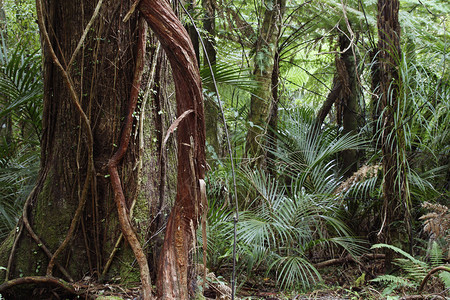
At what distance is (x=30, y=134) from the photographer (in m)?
4.31

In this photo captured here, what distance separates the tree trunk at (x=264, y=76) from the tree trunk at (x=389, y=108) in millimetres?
1389

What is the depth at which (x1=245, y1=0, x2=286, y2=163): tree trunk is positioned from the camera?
4191mm

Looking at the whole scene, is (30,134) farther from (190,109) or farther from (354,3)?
(354,3)

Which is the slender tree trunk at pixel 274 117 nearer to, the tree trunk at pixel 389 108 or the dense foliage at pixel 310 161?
the dense foliage at pixel 310 161

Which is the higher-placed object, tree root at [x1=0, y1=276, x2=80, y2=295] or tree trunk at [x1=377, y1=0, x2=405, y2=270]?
tree trunk at [x1=377, y1=0, x2=405, y2=270]

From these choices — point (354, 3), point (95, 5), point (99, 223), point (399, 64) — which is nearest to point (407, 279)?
point (399, 64)

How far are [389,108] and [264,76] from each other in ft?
5.34

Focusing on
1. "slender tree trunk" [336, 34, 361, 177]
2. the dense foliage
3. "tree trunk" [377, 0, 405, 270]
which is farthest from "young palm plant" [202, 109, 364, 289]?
"tree trunk" [377, 0, 405, 270]

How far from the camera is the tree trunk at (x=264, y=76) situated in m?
4.19

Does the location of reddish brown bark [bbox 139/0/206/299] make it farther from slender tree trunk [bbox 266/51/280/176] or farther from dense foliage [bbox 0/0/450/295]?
slender tree trunk [bbox 266/51/280/176]

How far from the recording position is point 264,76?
4246 millimetres

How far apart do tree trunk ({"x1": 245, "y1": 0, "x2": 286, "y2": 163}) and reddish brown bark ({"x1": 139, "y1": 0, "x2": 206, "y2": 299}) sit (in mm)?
2247

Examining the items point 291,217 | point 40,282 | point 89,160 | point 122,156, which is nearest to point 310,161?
point 291,217

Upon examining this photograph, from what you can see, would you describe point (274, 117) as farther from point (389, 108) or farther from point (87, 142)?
point (87, 142)
